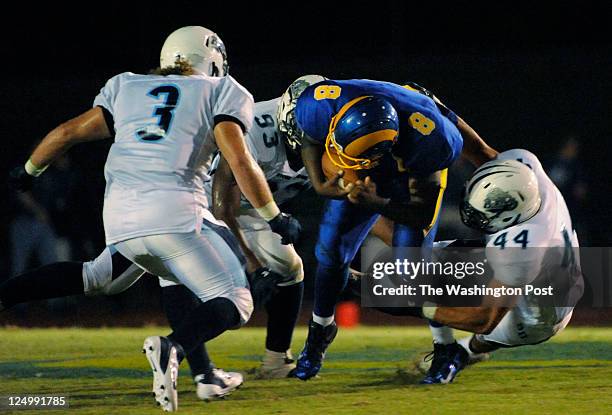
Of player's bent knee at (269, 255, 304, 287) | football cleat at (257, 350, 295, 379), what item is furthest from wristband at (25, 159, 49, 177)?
football cleat at (257, 350, 295, 379)

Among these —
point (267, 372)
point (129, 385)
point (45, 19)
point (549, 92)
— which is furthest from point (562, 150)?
point (45, 19)

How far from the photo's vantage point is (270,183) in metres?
5.02

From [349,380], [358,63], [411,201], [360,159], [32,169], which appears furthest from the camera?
[358,63]

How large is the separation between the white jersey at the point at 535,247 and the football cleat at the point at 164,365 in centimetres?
159

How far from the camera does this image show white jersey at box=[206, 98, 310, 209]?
4.83 m

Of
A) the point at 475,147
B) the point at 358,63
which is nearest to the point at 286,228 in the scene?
the point at 475,147

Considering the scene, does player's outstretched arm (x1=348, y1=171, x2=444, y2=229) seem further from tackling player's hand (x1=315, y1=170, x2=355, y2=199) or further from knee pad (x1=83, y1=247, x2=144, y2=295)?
knee pad (x1=83, y1=247, x2=144, y2=295)

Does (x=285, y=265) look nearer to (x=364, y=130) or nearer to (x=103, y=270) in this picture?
(x=103, y=270)

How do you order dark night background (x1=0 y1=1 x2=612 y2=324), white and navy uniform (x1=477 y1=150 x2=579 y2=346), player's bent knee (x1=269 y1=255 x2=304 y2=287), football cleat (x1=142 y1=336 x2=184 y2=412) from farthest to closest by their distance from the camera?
dark night background (x1=0 y1=1 x2=612 y2=324) < player's bent knee (x1=269 y1=255 x2=304 y2=287) < white and navy uniform (x1=477 y1=150 x2=579 y2=346) < football cleat (x1=142 y1=336 x2=184 y2=412)

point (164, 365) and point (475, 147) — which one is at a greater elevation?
point (475, 147)

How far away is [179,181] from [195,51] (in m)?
0.61

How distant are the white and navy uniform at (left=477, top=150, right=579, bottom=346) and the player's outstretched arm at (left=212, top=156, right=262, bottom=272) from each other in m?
1.08

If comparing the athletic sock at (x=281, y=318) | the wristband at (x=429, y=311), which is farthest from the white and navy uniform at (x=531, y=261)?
the athletic sock at (x=281, y=318)

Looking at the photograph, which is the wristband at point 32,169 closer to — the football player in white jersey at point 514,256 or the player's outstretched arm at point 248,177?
the player's outstretched arm at point 248,177
